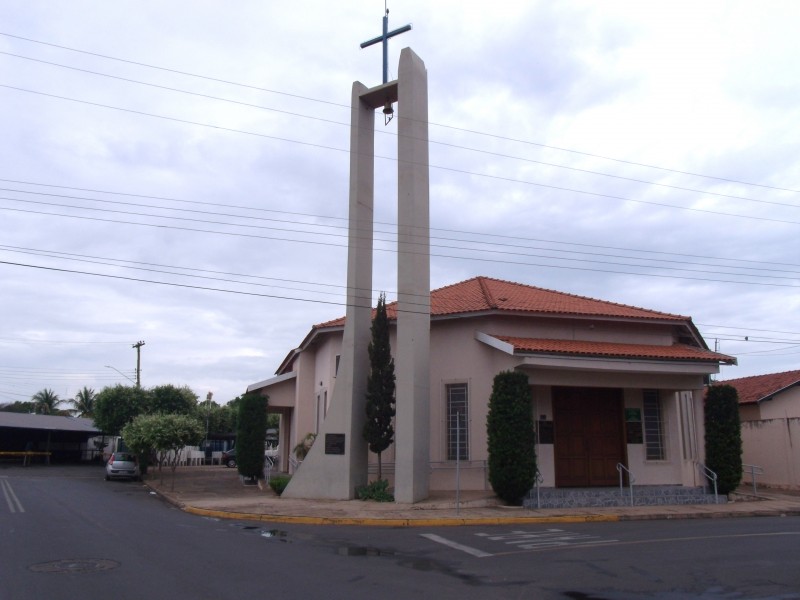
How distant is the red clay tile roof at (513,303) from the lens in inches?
819

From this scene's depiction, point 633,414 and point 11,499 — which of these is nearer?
point 633,414

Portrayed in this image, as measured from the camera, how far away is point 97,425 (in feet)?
143

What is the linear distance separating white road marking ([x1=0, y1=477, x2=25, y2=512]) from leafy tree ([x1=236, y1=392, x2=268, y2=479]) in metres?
7.79

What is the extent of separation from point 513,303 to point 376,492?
7193 millimetres

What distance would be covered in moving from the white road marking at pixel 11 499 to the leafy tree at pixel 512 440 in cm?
1223

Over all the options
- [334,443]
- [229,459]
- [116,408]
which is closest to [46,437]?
[116,408]

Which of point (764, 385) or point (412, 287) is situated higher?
point (412, 287)

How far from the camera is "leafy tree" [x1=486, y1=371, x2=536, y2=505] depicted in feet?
56.7

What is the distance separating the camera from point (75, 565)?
979cm

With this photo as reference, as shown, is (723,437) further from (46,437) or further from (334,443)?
(46,437)

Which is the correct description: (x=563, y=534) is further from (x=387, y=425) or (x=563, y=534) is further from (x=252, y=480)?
(x=252, y=480)

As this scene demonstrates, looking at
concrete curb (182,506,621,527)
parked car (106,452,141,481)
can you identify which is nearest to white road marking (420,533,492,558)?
concrete curb (182,506,621,527)

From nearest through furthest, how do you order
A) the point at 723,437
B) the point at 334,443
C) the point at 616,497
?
the point at 616,497, the point at 334,443, the point at 723,437

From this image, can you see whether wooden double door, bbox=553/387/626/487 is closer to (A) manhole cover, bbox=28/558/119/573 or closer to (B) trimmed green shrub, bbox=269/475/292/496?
(B) trimmed green shrub, bbox=269/475/292/496
